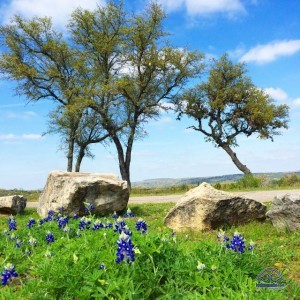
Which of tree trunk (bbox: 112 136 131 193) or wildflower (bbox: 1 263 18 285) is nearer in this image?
wildflower (bbox: 1 263 18 285)

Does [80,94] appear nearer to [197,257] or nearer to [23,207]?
[23,207]

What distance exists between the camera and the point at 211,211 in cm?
1123

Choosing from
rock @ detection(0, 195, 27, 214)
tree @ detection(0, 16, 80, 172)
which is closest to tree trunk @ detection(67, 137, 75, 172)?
tree @ detection(0, 16, 80, 172)

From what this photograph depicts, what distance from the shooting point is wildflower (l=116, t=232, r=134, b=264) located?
15.9ft

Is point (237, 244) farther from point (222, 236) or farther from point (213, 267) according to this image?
point (213, 267)

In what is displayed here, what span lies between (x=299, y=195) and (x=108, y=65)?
32733mm

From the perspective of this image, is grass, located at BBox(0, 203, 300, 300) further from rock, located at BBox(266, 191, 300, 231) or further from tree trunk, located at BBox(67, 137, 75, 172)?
tree trunk, located at BBox(67, 137, 75, 172)

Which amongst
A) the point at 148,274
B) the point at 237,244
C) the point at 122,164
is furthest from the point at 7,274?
the point at 122,164

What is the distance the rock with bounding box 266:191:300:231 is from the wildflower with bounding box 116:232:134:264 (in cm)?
671

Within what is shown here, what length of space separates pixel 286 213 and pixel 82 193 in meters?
7.55

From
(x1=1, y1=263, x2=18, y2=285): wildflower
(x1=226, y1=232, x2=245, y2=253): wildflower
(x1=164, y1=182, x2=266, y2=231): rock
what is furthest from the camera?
(x1=164, y1=182, x2=266, y2=231): rock

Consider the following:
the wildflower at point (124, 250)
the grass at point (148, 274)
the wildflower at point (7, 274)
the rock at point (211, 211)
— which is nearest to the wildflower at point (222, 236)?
the grass at point (148, 274)

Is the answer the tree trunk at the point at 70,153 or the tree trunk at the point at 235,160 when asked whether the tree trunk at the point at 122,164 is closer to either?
the tree trunk at the point at 70,153

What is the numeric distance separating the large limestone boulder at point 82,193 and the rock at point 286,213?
6.62 meters
